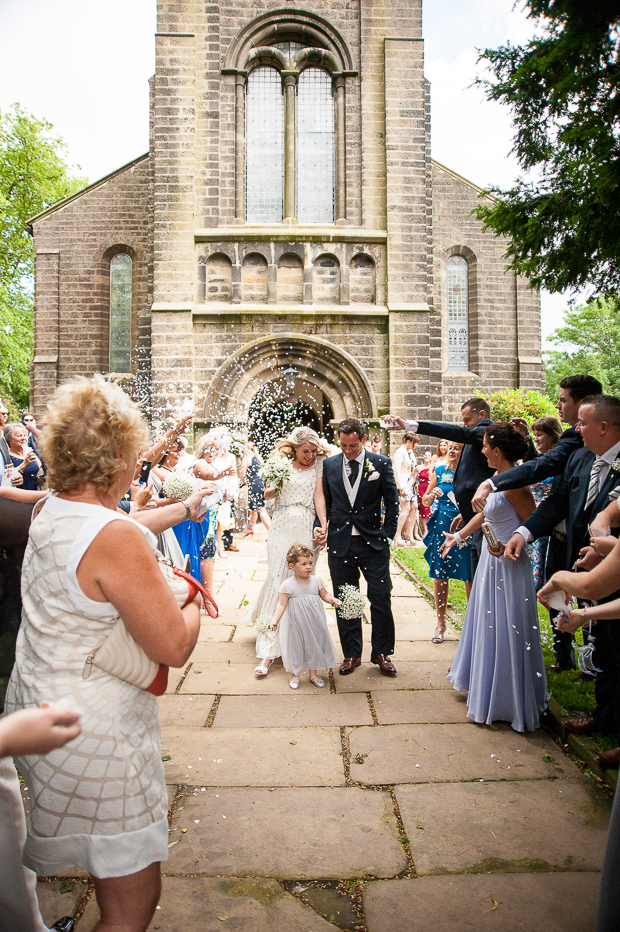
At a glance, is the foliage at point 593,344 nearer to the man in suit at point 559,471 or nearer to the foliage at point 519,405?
the foliage at point 519,405

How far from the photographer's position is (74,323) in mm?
16109

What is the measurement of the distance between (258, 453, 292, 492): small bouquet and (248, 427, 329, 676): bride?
0.24 ft

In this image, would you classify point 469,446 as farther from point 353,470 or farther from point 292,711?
point 292,711

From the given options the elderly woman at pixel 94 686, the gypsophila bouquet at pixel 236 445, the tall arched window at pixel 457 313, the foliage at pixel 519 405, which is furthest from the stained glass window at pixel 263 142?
the elderly woman at pixel 94 686

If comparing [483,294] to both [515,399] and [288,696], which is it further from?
[288,696]

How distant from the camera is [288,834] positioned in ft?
9.54

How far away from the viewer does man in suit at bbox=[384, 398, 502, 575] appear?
198 inches

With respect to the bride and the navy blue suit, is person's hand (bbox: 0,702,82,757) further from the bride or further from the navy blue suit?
the bride

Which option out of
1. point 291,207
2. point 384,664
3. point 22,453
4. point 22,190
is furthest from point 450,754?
point 22,190

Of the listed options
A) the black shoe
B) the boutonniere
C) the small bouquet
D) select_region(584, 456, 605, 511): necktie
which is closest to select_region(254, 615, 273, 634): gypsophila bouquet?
the small bouquet

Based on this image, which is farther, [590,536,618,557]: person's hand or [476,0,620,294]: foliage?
[476,0,620,294]: foliage

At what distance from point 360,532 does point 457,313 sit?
13.4 metres

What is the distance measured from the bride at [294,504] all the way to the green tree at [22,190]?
77.8ft

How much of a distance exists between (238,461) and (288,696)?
939cm
